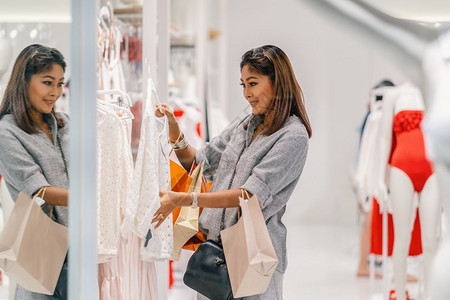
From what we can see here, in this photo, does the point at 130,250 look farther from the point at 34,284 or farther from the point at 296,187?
the point at 296,187

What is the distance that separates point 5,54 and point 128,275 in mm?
968

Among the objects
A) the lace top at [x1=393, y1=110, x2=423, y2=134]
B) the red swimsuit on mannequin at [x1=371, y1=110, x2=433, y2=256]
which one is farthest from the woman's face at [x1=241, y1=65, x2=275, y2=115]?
the lace top at [x1=393, y1=110, x2=423, y2=134]

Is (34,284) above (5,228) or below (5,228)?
below

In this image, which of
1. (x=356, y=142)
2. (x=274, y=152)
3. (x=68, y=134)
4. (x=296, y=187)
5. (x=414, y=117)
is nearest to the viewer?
(x=68, y=134)

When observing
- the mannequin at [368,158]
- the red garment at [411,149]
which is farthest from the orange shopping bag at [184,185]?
the mannequin at [368,158]

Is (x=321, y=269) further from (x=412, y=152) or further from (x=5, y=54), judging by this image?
(x=5, y=54)

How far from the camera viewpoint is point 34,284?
1867 mm

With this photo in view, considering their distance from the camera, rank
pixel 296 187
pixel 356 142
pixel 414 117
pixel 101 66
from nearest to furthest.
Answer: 1. pixel 296 187
2. pixel 101 66
3. pixel 414 117
4. pixel 356 142

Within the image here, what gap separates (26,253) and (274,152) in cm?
89

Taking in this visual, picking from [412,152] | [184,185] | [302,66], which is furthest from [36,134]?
[412,152]

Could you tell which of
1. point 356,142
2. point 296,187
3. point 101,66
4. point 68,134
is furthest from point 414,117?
point 68,134

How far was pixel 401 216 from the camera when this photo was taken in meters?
3.58

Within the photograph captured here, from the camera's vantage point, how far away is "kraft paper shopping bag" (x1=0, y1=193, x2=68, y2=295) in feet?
6.01

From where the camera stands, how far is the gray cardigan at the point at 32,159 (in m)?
1.84
